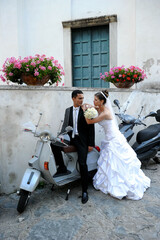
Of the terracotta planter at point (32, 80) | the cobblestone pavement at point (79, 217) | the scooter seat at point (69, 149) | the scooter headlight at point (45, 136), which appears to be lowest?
the cobblestone pavement at point (79, 217)

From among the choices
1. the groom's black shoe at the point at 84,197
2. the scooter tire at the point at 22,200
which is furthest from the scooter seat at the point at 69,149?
the scooter tire at the point at 22,200

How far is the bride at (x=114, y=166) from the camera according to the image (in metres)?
3.28

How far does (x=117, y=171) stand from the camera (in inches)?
131

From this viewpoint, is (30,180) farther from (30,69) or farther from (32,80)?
(30,69)

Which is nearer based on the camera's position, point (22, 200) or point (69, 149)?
point (22, 200)

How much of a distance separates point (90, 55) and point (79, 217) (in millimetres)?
5904

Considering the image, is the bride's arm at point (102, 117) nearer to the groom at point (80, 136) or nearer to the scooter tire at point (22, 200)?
the groom at point (80, 136)

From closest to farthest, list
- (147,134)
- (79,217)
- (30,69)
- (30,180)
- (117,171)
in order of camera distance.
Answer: (79,217), (30,180), (117,171), (30,69), (147,134)

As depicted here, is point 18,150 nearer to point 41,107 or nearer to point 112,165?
point 41,107

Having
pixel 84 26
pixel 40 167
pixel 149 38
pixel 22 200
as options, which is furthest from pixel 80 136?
pixel 84 26

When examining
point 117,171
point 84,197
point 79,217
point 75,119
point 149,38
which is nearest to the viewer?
point 79,217

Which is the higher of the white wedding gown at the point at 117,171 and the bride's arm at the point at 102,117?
the bride's arm at the point at 102,117

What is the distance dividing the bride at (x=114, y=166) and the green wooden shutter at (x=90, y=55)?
4.13m

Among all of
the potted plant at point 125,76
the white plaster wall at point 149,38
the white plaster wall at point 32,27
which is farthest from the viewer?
the white plaster wall at point 32,27
